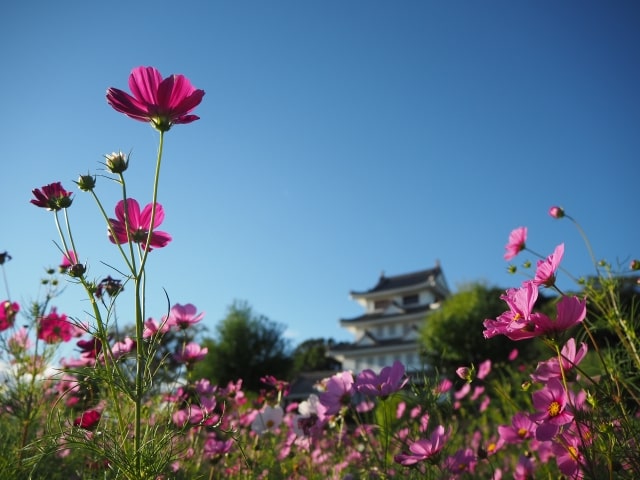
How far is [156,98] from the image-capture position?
0.67 m

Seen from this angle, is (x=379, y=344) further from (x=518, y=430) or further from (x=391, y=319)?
(x=518, y=430)

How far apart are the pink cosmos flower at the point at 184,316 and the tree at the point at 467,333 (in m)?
11.1

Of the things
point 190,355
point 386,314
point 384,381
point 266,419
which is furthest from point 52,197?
point 386,314

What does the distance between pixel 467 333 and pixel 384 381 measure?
1226 cm

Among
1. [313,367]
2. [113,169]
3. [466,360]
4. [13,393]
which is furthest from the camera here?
[313,367]

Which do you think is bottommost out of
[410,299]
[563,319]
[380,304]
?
[563,319]

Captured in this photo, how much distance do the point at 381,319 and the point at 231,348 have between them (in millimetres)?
9617

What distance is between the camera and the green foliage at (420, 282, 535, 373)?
11.7 m

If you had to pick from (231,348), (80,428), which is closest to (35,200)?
(80,428)

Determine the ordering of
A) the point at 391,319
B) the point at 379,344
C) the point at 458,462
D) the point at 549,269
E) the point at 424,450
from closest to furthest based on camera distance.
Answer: the point at 549,269, the point at 424,450, the point at 458,462, the point at 379,344, the point at 391,319

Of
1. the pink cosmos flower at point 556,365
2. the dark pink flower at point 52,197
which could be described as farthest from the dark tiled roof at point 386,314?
the dark pink flower at point 52,197

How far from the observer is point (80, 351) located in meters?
1.09

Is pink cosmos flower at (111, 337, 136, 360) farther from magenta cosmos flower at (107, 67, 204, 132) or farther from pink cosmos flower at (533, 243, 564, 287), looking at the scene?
pink cosmos flower at (533, 243, 564, 287)

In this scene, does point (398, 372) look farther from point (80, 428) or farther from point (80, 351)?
point (80, 351)
